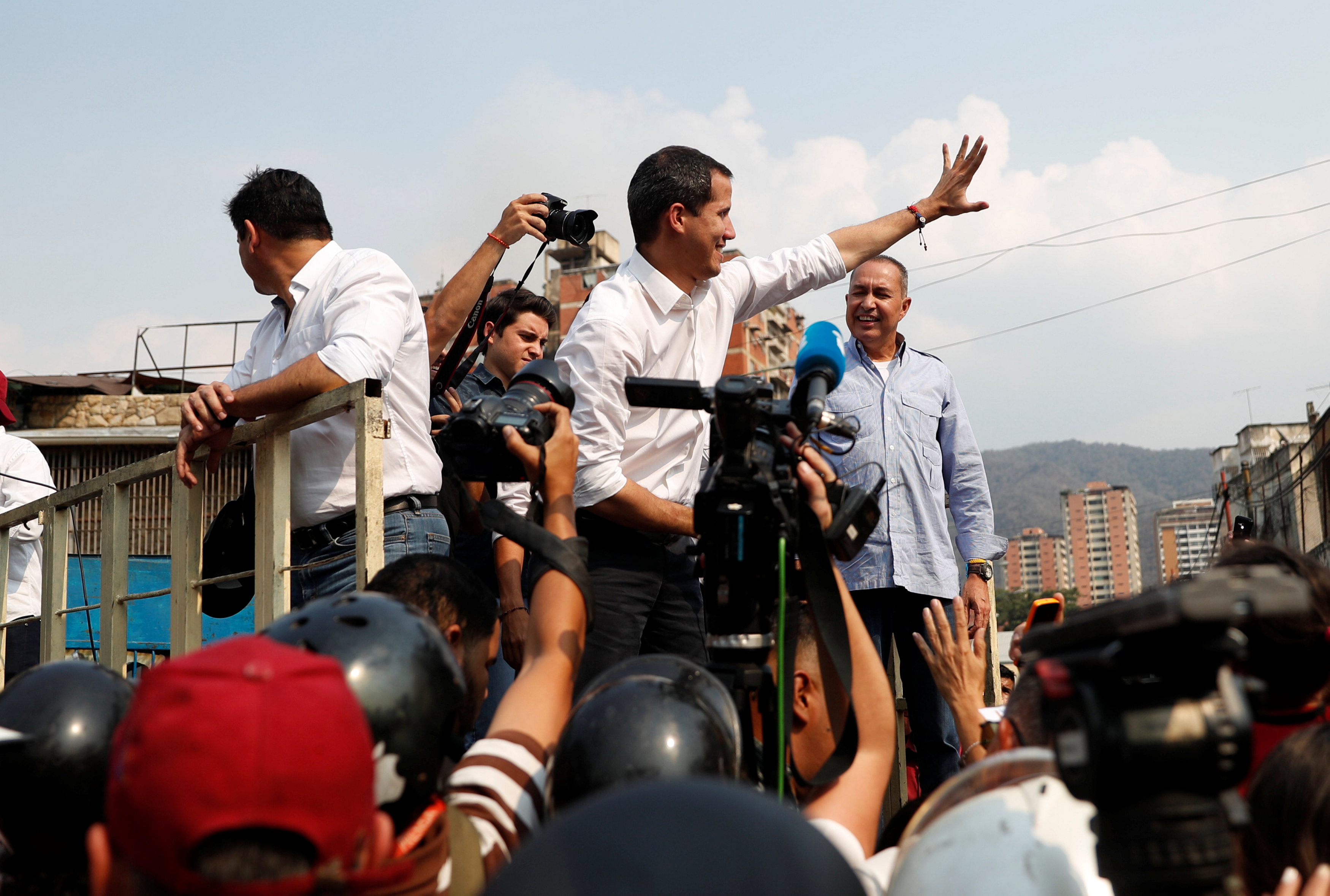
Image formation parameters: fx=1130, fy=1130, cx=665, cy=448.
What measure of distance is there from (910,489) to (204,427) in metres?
2.75

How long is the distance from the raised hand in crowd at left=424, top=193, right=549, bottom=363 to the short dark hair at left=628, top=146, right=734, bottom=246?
0.86m

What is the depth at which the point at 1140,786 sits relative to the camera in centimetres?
120

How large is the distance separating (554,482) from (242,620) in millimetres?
6814

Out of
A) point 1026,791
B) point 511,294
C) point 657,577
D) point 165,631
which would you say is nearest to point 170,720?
point 1026,791

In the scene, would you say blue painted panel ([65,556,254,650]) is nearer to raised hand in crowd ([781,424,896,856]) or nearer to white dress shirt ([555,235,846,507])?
white dress shirt ([555,235,846,507])

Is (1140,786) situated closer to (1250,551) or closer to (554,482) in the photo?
(1250,551)

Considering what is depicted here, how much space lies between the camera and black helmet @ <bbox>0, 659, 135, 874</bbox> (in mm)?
2115

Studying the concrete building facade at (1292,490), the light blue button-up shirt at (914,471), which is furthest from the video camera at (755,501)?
the concrete building facade at (1292,490)

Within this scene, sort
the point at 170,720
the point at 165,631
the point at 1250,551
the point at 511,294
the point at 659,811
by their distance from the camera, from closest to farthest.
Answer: the point at 659,811 < the point at 170,720 < the point at 1250,551 < the point at 511,294 < the point at 165,631

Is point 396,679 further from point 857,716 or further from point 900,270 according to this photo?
point 900,270

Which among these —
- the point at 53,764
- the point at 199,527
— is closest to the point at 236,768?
the point at 53,764

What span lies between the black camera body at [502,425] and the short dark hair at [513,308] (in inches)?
104

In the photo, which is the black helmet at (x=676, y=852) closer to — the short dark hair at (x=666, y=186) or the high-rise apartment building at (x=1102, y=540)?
the short dark hair at (x=666, y=186)

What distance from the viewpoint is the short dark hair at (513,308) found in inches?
213
